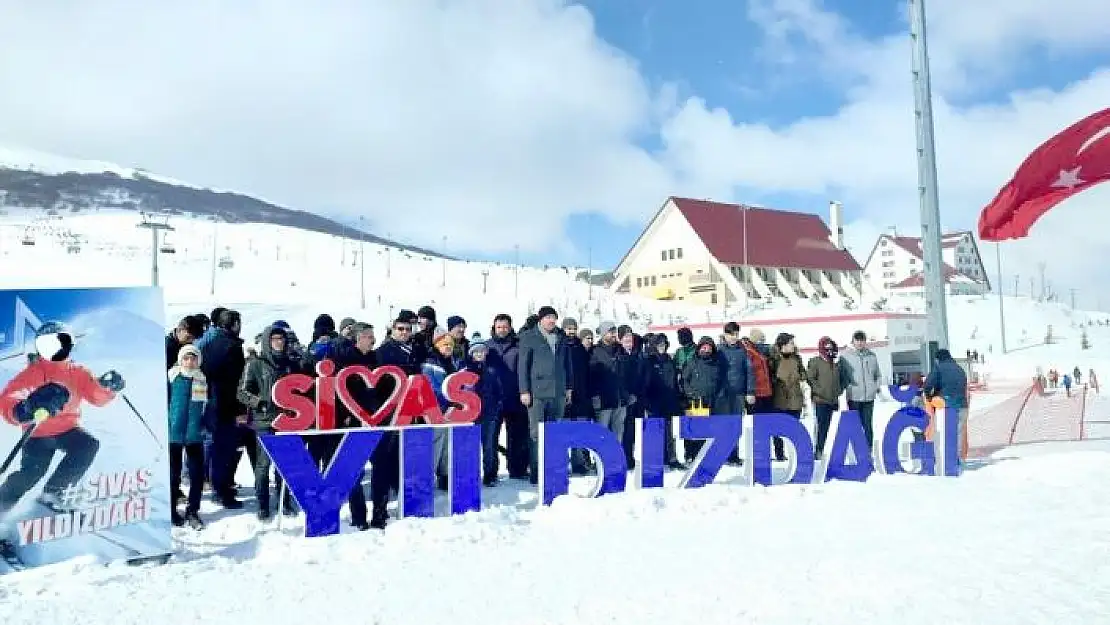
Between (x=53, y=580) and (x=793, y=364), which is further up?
(x=793, y=364)

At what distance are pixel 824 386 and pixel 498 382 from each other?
4.14 metres

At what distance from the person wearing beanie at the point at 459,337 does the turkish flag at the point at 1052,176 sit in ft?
22.9

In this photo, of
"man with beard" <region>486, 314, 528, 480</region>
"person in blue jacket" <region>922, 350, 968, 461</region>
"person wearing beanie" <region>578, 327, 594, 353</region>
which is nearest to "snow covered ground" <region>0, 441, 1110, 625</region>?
"man with beard" <region>486, 314, 528, 480</region>

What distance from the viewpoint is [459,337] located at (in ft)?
27.2

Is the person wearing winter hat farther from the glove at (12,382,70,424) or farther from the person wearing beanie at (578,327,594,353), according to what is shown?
the glove at (12,382,70,424)

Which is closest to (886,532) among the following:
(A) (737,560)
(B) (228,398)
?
(A) (737,560)

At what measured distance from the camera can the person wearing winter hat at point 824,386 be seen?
31.6 ft

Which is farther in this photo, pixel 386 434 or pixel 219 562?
pixel 386 434

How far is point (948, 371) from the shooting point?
10016 millimetres

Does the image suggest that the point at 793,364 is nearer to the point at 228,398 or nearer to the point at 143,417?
the point at 228,398

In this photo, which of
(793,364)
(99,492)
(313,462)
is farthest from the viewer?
(793,364)

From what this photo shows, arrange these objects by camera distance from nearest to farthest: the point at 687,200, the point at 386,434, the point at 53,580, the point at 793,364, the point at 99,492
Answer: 1. the point at 53,580
2. the point at 99,492
3. the point at 386,434
4. the point at 793,364
5. the point at 687,200

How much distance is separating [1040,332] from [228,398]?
5486 cm

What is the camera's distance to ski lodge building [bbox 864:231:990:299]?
261ft
